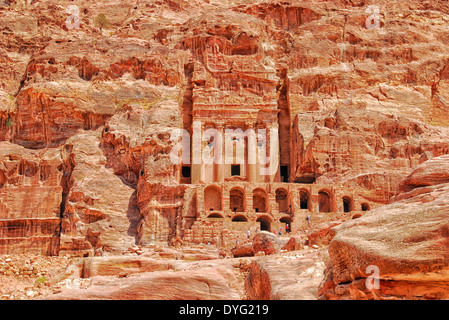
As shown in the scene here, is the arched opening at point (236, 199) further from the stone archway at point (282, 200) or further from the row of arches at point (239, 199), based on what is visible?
the stone archway at point (282, 200)

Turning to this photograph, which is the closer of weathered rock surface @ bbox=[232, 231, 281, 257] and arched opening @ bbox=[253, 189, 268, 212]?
weathered rock surface @ bbox=[232, 231, 281, 257]

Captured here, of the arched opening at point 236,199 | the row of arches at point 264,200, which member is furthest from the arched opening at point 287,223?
the arched opening at point 236,199

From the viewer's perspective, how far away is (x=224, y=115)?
2479 inches

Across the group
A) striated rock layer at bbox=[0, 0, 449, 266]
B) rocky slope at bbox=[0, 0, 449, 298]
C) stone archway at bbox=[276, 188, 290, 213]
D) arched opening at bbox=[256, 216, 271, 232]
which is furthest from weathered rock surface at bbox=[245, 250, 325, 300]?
stone archway at bbox=[276, 188, 290, 213]

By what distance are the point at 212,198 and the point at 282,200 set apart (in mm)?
6499

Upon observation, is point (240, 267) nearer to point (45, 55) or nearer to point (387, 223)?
point (387, 223)

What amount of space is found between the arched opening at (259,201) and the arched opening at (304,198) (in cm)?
346

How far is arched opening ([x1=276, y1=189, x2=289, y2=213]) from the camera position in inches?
2085

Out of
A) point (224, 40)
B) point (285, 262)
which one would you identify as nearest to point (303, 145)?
point (224, 40)

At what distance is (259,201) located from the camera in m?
54.1

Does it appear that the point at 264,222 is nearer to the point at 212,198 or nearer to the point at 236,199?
the point at 236,199

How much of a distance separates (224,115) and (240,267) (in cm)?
3768

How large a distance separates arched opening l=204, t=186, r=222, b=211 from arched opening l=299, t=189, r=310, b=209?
7.57 metres

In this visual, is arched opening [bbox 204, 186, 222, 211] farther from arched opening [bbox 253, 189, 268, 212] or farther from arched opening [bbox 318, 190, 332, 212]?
arched opening [bbox 318, 190, 332, 212]
